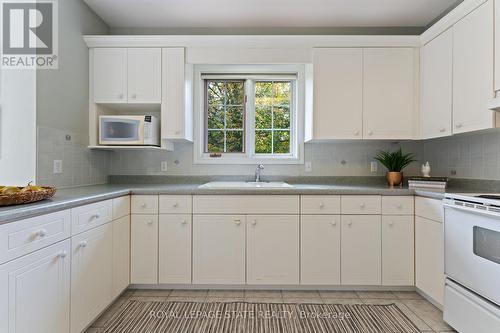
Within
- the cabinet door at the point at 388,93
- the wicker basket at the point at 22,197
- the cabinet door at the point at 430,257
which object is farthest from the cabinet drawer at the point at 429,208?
the wicker basket at the point at 22,197

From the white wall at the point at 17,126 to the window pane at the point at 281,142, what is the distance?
2.14m

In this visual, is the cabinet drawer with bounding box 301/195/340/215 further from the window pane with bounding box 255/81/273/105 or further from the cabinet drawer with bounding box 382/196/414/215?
the window pane with bounding box 255/81/273/105

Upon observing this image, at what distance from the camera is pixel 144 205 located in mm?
2381

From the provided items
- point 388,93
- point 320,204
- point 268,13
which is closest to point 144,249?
point 320,204

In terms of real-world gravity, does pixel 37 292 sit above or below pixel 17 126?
below

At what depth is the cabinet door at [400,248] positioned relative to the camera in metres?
2.36

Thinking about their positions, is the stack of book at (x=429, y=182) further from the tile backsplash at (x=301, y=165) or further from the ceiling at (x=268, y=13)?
the ceiling at (x=268, y=13)

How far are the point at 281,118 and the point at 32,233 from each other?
2.44m

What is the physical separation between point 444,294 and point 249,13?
280 centimetres

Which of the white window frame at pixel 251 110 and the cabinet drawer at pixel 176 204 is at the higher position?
the white window frame at pixel 251 110

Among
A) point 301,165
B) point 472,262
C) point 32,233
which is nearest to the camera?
point 32,233

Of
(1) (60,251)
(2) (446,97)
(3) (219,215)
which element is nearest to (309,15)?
(2) (446,97)

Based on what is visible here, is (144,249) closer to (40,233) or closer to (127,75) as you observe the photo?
(40,233)

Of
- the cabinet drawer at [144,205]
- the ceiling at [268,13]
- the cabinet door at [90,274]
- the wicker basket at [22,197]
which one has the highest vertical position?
the ceiling at [268,13]
